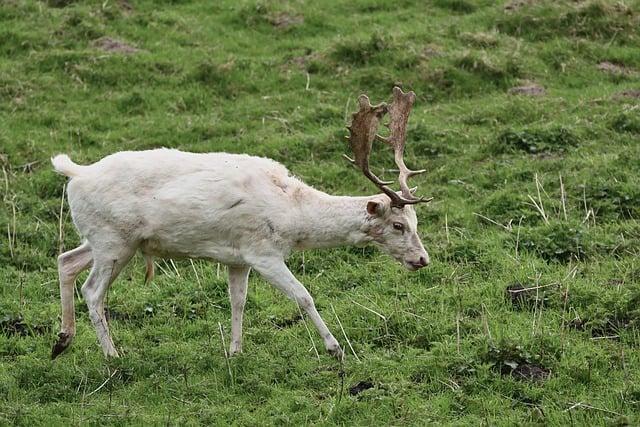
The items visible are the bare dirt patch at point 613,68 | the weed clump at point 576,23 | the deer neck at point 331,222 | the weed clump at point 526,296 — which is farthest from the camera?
the weed clump at point 576,23

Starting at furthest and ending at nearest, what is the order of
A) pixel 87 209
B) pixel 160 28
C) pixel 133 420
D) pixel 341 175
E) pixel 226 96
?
1. pixel 160 28
2. pixel 226 96
3. pixel 341 175
4. pixel 87 209
5. pixel 133 420

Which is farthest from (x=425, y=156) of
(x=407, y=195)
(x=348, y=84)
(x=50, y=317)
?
(x=50, y=317)

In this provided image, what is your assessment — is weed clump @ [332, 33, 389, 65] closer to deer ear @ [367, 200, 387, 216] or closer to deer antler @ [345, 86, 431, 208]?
deer antler @ [345, 86, 431, 208]

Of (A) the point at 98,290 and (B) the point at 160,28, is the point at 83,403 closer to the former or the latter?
(A) the point at 98,290

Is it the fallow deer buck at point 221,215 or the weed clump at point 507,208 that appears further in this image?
the weed clump at point 507,208

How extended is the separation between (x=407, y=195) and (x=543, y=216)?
3143 millimetres

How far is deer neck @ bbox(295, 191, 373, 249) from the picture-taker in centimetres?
955

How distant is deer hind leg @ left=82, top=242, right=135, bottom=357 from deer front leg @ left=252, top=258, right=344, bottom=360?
1225 millimetres

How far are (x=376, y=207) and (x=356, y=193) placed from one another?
14.1ft

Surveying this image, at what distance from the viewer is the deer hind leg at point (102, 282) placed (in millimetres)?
9461

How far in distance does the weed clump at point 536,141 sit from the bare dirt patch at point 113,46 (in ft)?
21.5

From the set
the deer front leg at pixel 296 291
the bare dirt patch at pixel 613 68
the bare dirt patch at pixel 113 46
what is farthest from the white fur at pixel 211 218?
the bare dirt patch at pixel 613 68

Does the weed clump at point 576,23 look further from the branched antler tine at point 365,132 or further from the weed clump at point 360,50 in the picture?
the branched antler tine at point 365,132

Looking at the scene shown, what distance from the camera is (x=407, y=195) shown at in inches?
374
